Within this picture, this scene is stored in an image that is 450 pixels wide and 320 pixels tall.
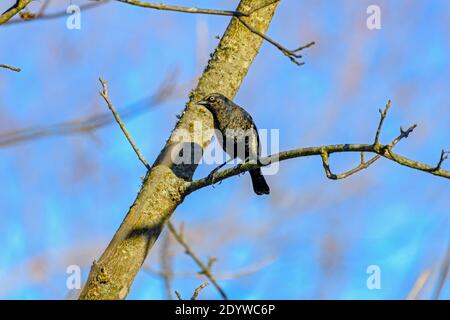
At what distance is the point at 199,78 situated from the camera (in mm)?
5441

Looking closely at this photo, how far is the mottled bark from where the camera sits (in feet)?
14.0

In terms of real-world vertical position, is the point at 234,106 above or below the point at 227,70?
below

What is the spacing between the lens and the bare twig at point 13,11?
3.16 m

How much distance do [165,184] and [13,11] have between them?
164 cm

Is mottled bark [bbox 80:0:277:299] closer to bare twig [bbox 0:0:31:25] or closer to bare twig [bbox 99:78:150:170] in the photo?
bare twig [bbox 99:78:150:170]

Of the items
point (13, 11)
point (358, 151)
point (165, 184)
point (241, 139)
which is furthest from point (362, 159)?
point (241, 139)

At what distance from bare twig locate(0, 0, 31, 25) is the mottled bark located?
1273 mm

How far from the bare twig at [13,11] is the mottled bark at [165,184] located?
127cm

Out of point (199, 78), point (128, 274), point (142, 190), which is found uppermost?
point (199, 78)

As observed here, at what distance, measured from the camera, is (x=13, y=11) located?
3262 millimetres

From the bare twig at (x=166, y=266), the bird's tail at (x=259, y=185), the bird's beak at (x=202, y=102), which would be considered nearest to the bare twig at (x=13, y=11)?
the bare twig at (x=166, y=266)
